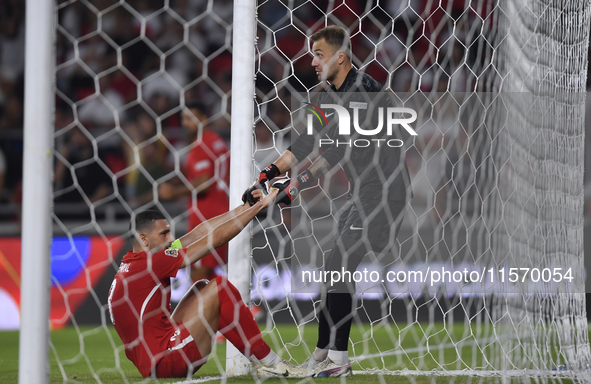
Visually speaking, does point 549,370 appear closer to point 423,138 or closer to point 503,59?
point 503,59

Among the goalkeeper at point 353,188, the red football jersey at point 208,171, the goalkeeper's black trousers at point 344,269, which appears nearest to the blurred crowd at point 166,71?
the red football jersey at point 208,171

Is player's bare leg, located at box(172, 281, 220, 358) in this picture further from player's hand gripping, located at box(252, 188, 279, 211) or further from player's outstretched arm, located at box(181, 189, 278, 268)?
player's hand gripping, located at box(252, 188, 279, 211)

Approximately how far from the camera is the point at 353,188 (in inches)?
101

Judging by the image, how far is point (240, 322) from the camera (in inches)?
86.6

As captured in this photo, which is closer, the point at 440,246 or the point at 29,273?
the point at 29,273

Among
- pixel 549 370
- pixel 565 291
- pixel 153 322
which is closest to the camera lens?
pixel 153 322

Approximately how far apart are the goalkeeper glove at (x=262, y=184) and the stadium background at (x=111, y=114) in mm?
1894

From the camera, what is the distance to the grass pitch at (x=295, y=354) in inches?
97.5

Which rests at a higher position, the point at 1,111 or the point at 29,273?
the point at 1,111

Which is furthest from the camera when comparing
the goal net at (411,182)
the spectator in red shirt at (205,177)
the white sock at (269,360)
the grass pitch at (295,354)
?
the spectator in red shirt at (205,177)

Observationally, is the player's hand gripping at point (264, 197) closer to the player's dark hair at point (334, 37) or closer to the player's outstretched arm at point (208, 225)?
the player's outstretched arm at point (208, 225)

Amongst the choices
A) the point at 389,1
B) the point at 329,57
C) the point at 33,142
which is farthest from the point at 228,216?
the point at 389,1

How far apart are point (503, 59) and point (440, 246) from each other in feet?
5.94

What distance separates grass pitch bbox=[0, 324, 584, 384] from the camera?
8.13 feet
